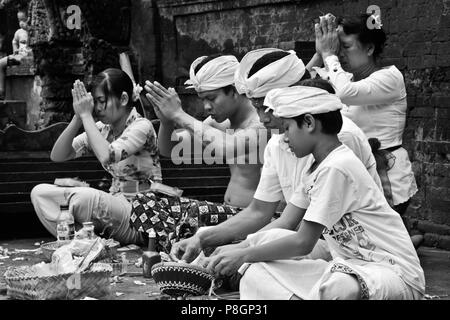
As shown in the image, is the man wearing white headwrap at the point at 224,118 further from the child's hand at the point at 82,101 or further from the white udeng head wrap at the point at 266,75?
the child's hand at the point at 82,101

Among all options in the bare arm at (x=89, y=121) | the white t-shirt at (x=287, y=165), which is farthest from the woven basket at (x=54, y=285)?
the bare arm at (x=89, y=121)

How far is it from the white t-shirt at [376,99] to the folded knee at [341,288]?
6.61ft

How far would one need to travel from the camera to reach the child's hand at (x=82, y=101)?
643 centimetres

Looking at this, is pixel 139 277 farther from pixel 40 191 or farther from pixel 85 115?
pixel 40 191

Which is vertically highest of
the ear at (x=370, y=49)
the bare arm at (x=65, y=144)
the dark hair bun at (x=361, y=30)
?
the dark hair bun at (x=361, y=30)

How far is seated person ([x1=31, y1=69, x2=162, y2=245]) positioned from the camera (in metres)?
6.44

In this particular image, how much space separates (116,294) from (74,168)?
3.06 m

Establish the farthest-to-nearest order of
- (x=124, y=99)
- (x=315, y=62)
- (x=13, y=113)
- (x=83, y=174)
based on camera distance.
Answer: (x=13, y=113), (x=83, y=174), (x=124, y=99), (x=315, y=62)

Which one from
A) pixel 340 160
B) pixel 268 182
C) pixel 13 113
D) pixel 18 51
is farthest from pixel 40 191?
pixel 18 51

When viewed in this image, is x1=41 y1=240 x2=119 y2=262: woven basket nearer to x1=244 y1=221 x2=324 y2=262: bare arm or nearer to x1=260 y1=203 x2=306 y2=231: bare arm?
x1=260 y1=203 x2=306 y2=231: bare arm

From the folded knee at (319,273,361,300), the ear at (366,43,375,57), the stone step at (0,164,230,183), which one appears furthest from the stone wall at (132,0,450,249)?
the folded knee at (319,273,361,300)

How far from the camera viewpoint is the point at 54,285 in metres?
4.67

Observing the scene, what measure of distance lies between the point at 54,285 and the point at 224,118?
5.62 feet
